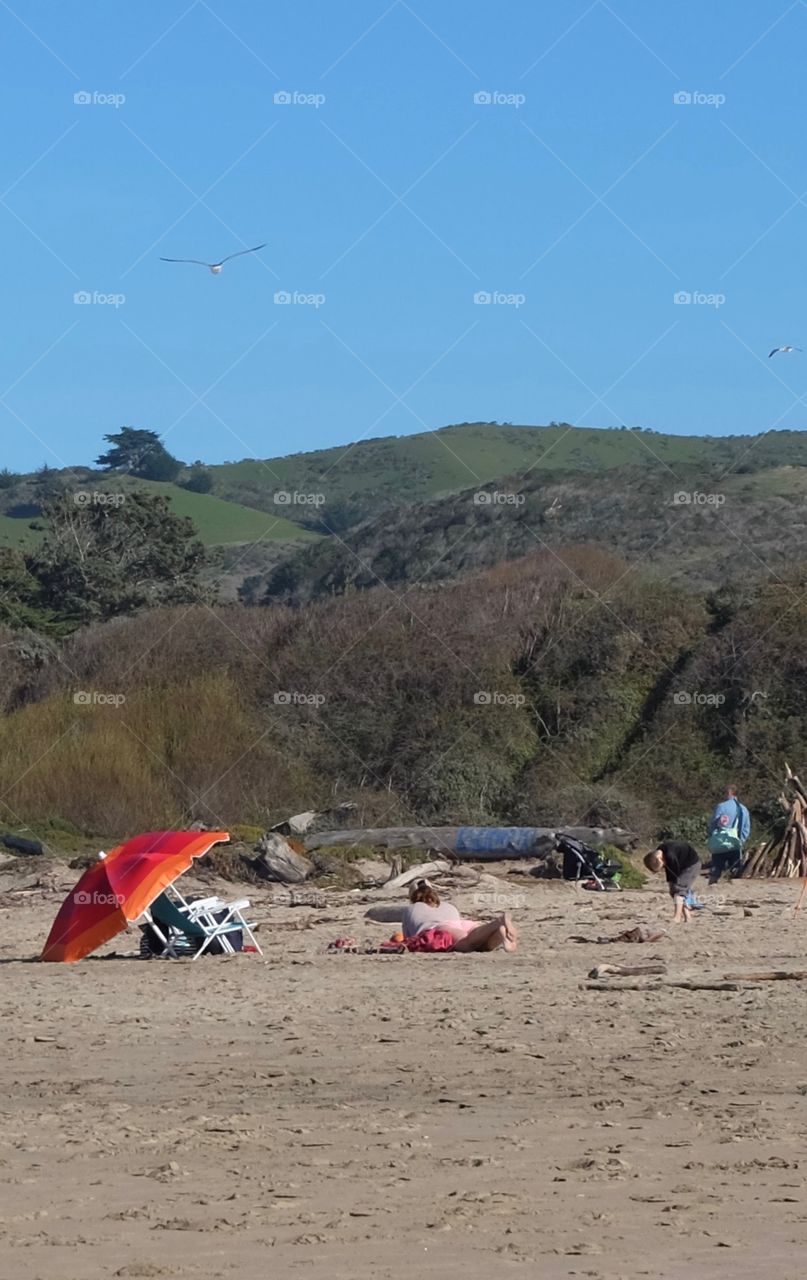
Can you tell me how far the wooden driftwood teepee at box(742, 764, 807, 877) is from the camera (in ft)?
74.8

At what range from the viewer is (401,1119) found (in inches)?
336

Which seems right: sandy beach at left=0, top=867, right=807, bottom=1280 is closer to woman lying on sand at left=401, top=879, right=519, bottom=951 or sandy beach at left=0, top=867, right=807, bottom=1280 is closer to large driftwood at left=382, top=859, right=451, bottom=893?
woman lying on sand at left=401, top=879, right=519, bottom=951

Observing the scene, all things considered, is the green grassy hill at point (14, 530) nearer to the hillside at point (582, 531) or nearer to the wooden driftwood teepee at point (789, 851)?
the hillside at point (582, 531)

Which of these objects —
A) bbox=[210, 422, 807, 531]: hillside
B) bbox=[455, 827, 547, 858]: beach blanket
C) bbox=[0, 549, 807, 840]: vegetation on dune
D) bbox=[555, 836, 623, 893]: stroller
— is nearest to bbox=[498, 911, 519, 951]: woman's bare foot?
bbox=[555, 836, 623, 893]: stroller

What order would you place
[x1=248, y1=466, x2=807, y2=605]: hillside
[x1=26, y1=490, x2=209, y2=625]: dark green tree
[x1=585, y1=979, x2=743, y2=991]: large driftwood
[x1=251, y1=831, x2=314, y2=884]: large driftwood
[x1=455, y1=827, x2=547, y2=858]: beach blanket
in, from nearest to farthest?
[x1=585, y1=979, x2=743, y2=991]: large driftwood, [x1=251, y1=831, x2=314, y2=884]: large driftwood, [x1=455, y1=827, x2=547, y2=858]: beach blanket, [x1=248, y1=466, x2=807, y2=605]: hillside, [x1=26, y1=490, x2=209, y2=625]: dark green tree

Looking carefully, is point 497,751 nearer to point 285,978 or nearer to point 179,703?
point 179,703

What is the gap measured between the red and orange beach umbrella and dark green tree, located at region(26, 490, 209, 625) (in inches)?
1252

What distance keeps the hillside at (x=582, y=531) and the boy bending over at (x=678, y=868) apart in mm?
23682

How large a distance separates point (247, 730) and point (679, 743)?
7.59 meters

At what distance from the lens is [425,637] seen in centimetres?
3538

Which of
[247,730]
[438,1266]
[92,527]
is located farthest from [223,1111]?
[92,527]

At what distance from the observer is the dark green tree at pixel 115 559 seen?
47.8m

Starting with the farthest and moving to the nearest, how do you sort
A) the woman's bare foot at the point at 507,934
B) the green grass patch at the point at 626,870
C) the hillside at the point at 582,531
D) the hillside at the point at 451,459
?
the hillside at the point at 451,459 → the hillside at the point at 582,531 → the green grass patch at the point at 626,870 → the woman's bare foot at the point at 507,934

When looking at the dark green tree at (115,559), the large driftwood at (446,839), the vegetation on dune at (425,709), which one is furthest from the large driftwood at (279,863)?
the dark green tree at (115,559)
